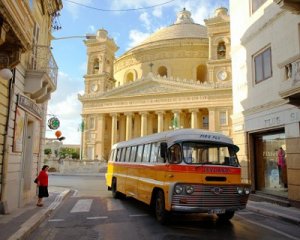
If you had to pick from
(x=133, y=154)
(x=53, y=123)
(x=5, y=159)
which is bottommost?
(x=5, y=159)

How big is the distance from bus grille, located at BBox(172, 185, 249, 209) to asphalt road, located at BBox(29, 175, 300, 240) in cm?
59

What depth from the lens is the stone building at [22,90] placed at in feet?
27.2

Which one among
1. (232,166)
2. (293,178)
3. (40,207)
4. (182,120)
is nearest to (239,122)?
(293,178)

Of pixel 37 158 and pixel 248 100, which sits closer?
pixel 37 158

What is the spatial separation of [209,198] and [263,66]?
8636 millimetres

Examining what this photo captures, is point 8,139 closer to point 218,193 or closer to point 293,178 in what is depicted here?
point 218,193

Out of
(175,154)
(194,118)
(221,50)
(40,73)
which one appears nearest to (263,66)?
(175,154)

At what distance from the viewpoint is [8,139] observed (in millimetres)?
10445

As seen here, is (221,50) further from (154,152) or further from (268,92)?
(154,152)

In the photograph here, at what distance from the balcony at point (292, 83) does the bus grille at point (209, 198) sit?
4.03m

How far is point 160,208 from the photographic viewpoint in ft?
31.0

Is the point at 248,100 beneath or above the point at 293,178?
above

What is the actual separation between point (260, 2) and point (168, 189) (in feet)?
37.4

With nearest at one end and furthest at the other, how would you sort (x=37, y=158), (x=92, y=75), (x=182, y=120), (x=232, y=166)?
(x=232, y=166) → (x=37, y=158) → (x=182, y=120) → (x=92, y=75)
